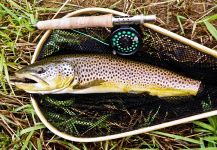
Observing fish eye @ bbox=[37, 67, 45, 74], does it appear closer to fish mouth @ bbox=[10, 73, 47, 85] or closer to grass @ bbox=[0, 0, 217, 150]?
fish mouth @ bbox=[10, 73, 47, 85]

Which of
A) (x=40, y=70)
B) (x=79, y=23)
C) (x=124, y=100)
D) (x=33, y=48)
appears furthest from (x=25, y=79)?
(x=124, y=100)

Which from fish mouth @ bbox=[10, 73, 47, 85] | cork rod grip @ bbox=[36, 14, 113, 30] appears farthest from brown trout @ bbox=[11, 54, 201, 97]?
cork rod grip @ bbox=[36, 14, 113, 30]

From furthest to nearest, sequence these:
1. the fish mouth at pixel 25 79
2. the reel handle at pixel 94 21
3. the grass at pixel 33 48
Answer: the grass at pixel 33 48
the fish mouth at pixel 25 79
the reel handle at pixel 94 21

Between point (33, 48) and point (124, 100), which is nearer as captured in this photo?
point (124, 100)

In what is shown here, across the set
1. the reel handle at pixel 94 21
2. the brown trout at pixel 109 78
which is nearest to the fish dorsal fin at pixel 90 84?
the brown trout at pixel 109 78

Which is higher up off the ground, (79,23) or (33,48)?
(79,23)

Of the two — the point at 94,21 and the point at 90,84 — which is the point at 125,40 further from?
the point at 90,84

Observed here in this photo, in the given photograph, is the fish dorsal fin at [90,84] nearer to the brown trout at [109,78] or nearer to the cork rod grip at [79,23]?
the brown trout at [109,78]
